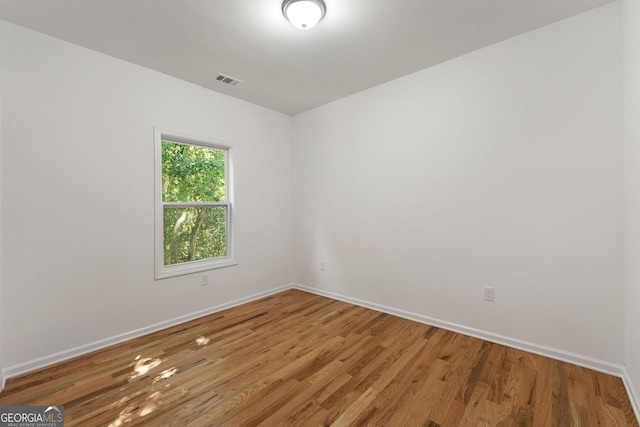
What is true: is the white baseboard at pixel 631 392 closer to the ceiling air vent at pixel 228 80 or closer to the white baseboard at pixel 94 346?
the white baseboard at pixel 94 346

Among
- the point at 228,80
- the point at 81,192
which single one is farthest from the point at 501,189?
the point at 81,192

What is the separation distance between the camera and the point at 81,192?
245cm

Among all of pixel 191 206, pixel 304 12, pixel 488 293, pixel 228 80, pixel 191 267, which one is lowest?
pixel 488 293

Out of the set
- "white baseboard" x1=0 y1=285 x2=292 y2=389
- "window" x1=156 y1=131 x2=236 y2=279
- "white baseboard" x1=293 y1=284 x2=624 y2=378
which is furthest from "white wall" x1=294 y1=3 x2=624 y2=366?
"white baseboard" x1=0 y1=285 x2=292 y2=389

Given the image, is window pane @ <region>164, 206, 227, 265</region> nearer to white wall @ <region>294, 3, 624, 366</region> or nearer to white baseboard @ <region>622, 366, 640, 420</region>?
white wall @ <region>294, 3, 624, 366</region>

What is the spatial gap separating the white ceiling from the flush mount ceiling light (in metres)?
0.08

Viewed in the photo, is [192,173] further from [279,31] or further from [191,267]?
[279,31]

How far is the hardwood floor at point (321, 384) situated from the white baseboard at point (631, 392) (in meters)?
0.03

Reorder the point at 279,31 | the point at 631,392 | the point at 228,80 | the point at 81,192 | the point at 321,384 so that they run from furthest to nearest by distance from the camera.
→ the point at 228,80 → the point at 81,192 → the point at 279,31 → the point at 321,384 → the point at 631,392

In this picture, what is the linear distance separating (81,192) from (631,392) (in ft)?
14.1

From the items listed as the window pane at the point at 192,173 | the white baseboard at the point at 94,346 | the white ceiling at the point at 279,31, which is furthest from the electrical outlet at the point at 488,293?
the window pane at the point at 192,173

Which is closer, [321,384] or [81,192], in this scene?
[321,384]

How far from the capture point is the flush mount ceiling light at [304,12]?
1.93 metres

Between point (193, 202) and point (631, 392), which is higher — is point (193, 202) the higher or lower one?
the higher one
